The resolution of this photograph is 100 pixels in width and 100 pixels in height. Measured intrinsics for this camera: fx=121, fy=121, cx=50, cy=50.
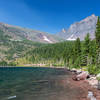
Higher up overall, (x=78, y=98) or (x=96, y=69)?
(x=96, y=69)

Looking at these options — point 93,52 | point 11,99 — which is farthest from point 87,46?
point 11,99

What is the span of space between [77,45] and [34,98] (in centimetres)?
7152

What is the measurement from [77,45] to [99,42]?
Answer: 30438mm

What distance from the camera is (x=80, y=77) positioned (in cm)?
4609

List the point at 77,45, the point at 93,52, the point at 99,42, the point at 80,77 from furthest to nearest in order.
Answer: the point at 77,45, the point at 93,52, the point at 99,42, the point at 80,77

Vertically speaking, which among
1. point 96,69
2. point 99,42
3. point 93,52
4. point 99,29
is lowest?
point 96,69

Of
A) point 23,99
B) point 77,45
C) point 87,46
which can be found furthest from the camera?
point 77,45

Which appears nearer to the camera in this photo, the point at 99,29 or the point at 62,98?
the point at 62,98

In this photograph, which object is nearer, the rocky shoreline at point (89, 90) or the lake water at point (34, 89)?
the rocky shoreline at point (89, 90)

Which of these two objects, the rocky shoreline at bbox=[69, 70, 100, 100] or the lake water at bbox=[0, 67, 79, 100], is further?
the lake water at bbox=[0, 67, 79, 100]

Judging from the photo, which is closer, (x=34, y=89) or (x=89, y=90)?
(x=89, y=90)

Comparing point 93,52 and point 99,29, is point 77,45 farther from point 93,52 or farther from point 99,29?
point 99,29

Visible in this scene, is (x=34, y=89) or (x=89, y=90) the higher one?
(x=89, y=90)

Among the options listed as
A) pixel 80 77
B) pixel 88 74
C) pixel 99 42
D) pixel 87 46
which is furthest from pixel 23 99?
pixel 87 46
